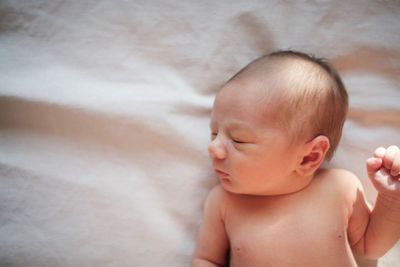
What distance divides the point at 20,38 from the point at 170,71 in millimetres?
522

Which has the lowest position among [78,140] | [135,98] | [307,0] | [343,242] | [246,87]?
[343,242]

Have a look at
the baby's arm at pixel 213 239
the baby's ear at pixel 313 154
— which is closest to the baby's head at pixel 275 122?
the baby's ear at pixel 313 154

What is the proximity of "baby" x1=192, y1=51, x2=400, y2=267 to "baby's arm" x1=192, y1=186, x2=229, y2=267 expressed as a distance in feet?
0.06

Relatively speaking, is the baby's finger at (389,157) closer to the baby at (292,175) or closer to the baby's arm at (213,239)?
the baby at (292,175)

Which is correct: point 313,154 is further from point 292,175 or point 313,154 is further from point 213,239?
point 213,239

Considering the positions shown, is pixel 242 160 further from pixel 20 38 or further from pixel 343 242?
pixel 20 38

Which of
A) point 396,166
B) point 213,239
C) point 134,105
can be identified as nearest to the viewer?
point 396,166

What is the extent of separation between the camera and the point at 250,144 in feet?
2.98

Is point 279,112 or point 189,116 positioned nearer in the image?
point 279,112

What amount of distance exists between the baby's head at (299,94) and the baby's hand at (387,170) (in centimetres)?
13

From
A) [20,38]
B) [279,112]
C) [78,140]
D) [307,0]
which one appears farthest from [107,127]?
[307,0]

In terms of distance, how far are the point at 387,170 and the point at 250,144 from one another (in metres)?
0.38

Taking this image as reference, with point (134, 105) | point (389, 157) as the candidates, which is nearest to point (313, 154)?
point (389, 157)

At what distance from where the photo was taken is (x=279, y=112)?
35.0 inches
